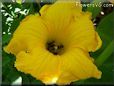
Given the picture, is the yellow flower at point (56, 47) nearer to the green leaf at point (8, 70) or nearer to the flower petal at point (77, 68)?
the flower petal at point (77, 68)

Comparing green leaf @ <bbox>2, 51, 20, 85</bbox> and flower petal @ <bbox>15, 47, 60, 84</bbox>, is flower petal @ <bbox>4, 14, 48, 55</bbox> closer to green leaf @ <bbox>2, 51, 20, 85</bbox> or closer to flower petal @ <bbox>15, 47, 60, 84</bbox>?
flower petal @ <bbox>15, 47, 60, 84</bbox>

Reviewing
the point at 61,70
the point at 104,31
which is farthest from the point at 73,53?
the point at 104,31

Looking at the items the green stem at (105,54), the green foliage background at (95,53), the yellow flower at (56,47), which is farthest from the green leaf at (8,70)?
the green stem at (105,54)

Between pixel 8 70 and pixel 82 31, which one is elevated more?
pixel 82 31

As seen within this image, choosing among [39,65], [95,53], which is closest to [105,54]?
[95,53]

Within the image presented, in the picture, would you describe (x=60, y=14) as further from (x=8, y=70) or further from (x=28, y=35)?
(x=8, y=70)
